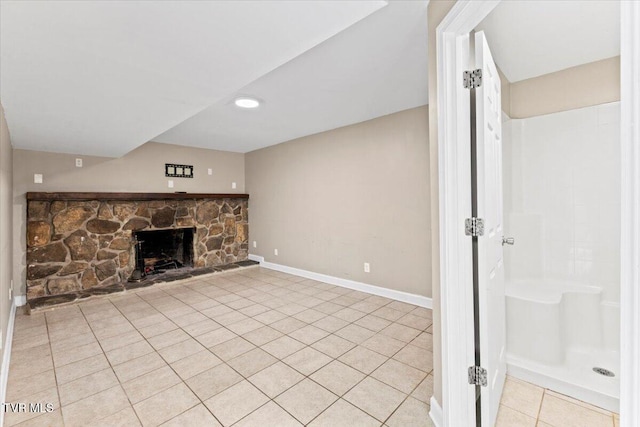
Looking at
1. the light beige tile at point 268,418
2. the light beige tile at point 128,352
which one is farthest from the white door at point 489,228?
the light beige tile at point 128,352

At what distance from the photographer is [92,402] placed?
5.76 ft

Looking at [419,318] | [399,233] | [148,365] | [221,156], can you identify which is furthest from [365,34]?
[221,156]

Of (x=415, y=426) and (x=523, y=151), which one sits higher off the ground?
(x=523, y=151)

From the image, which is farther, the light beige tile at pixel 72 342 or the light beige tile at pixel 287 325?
the light beige tile at pixel 287 325

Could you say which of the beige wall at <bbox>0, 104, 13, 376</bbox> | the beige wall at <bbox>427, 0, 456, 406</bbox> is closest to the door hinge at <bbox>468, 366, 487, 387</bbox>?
the beige wall at <bbox>427, 0, 456, 406</bbox>

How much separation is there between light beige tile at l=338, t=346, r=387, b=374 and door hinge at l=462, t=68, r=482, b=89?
6.22 feet

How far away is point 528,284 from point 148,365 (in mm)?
3050

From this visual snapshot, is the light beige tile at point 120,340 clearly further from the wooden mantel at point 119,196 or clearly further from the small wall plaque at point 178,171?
the small wall plaque at point 178,171

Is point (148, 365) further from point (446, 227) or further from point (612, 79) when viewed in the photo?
point (612, 79)

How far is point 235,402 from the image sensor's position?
175 centimetres

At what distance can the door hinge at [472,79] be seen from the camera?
1.38 m

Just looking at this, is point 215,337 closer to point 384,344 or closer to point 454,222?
point 384,344

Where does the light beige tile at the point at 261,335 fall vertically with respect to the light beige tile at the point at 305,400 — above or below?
above

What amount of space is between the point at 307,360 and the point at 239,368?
502 millimetres
